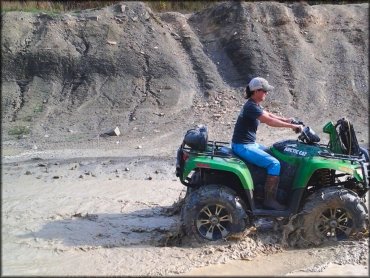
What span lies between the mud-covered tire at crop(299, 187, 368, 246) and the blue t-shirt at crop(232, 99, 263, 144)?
1081 mm

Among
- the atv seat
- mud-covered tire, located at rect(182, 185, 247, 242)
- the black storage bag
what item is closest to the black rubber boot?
mud-covered tire, located at rect(182, 185, 247, 242)

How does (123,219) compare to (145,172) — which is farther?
(145,172)

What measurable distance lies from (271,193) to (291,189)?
0.26 metres

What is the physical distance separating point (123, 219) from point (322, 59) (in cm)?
1231

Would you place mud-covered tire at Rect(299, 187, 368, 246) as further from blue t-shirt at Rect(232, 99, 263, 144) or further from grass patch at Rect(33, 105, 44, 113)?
grass patch at Rect(33, 105, 44, 113)

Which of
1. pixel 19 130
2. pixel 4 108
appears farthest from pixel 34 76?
pixel 19 130

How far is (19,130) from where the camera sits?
563 inches

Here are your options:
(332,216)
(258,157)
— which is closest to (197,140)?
(258,157)

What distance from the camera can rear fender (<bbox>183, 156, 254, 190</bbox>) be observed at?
6.48 m

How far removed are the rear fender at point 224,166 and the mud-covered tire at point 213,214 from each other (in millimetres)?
233

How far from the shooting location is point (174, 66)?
17188 mm

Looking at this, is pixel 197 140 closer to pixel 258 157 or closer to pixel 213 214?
pixel 258 157

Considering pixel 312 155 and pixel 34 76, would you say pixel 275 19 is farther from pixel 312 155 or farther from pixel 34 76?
pixel 312 155

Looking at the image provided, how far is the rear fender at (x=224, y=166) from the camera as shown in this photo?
6.48m
